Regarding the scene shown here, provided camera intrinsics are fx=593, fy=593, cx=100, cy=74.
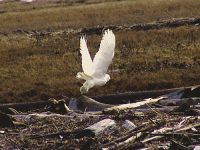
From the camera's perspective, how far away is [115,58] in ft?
56.6

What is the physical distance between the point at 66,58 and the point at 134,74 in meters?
3.73

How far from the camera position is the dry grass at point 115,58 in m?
14.3

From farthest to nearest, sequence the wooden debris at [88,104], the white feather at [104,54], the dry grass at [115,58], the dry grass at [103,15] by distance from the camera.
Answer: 1. the dry grass at [103,15]
2. the dry grass at [115,58]
3. the wooden debris at [88,104]
4. the white feather at [104,54]

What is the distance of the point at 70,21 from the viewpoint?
28.5m

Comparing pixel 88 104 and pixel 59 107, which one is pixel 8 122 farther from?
pixel 88 104

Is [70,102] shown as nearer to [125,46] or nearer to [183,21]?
[125,46]

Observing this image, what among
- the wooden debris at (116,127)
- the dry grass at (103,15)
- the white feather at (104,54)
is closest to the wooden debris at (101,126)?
the wooden debris at (116,127)

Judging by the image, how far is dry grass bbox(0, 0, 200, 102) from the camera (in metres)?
14.3

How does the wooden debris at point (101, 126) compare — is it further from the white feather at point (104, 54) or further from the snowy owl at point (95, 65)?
the white feather at point (104, 54)

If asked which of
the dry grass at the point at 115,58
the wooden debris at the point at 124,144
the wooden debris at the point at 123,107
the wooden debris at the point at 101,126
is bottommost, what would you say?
the dry grass at the point at 115,58

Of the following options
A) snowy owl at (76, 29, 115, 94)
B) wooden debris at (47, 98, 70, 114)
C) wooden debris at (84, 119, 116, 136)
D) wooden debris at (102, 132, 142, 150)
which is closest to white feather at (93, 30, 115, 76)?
snowy owl at (76, 29, 115, 94)

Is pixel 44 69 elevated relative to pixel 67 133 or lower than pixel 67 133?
lower

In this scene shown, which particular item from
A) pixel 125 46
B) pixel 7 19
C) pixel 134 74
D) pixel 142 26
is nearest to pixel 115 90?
pixel 134 74

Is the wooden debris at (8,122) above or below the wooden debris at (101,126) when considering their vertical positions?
below
